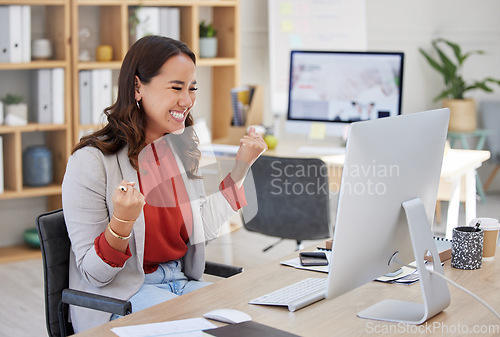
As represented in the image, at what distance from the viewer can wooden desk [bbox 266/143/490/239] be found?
326 centimetres

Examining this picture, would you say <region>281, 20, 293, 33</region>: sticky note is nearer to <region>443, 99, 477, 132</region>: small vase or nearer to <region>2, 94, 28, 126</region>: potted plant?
<region>443, 99, 477, 132</region>: small vase

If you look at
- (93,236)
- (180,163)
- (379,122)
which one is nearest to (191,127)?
(180,163)

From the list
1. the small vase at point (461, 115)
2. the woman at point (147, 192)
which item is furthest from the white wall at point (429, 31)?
the woman at point (147, 192)

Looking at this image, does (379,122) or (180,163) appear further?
(180,163)

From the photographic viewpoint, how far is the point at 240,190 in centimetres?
205

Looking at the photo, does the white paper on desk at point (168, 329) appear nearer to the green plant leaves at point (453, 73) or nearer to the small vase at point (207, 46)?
the small vase at point (207, 46)

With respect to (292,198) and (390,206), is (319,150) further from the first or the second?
(390,206)

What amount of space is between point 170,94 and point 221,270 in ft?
1.77

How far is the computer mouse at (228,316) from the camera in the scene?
1.48 m

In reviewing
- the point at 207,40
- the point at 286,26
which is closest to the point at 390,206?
the point at 207,40

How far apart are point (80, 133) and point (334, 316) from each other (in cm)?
297

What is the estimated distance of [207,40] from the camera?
4.71 metres

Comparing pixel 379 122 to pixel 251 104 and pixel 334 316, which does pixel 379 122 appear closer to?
pixel 334 316

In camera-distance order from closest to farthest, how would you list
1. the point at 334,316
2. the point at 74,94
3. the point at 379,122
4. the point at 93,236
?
1. the point at 379,122
2. the point at 334,316
3. the point at 93,236
4. the point at 74,94
